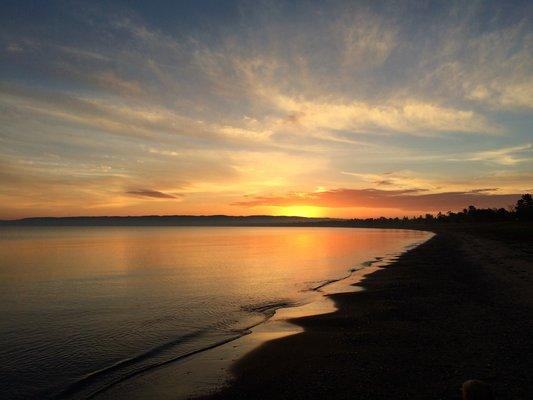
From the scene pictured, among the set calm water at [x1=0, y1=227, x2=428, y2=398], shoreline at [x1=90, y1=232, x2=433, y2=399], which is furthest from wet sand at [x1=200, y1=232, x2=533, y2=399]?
calm water at [x1=0, y1=227, x2=428, y2=398]

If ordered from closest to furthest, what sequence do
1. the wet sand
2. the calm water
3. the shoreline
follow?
the wet sand → the shoreline → the calm water

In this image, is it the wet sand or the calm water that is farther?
the calm water

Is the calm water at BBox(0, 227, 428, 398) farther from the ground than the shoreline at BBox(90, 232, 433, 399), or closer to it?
closer to it

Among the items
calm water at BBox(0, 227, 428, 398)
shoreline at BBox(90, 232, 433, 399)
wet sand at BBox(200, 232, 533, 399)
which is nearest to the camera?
wet sand at BBox(200, 232, 533, 399)

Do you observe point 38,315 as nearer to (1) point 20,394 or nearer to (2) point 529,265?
(1) point 20,394

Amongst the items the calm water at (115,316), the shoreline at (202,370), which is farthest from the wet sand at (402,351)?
the calm water at (115,316)

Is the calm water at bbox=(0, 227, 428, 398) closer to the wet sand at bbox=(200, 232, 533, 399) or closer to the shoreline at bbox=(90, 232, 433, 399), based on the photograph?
the shoreline at bbox=(90, 232, 433, 399)

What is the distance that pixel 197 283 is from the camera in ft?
94.7

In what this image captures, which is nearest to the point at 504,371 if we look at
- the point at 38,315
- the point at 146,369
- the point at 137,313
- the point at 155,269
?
the point at 146,369

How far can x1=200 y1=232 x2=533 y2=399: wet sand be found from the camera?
8883mm

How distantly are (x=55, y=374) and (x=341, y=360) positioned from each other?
8067mm

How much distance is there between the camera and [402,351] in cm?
1131

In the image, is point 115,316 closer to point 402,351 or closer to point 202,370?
point 202,370

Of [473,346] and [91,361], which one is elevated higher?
[473,346]
